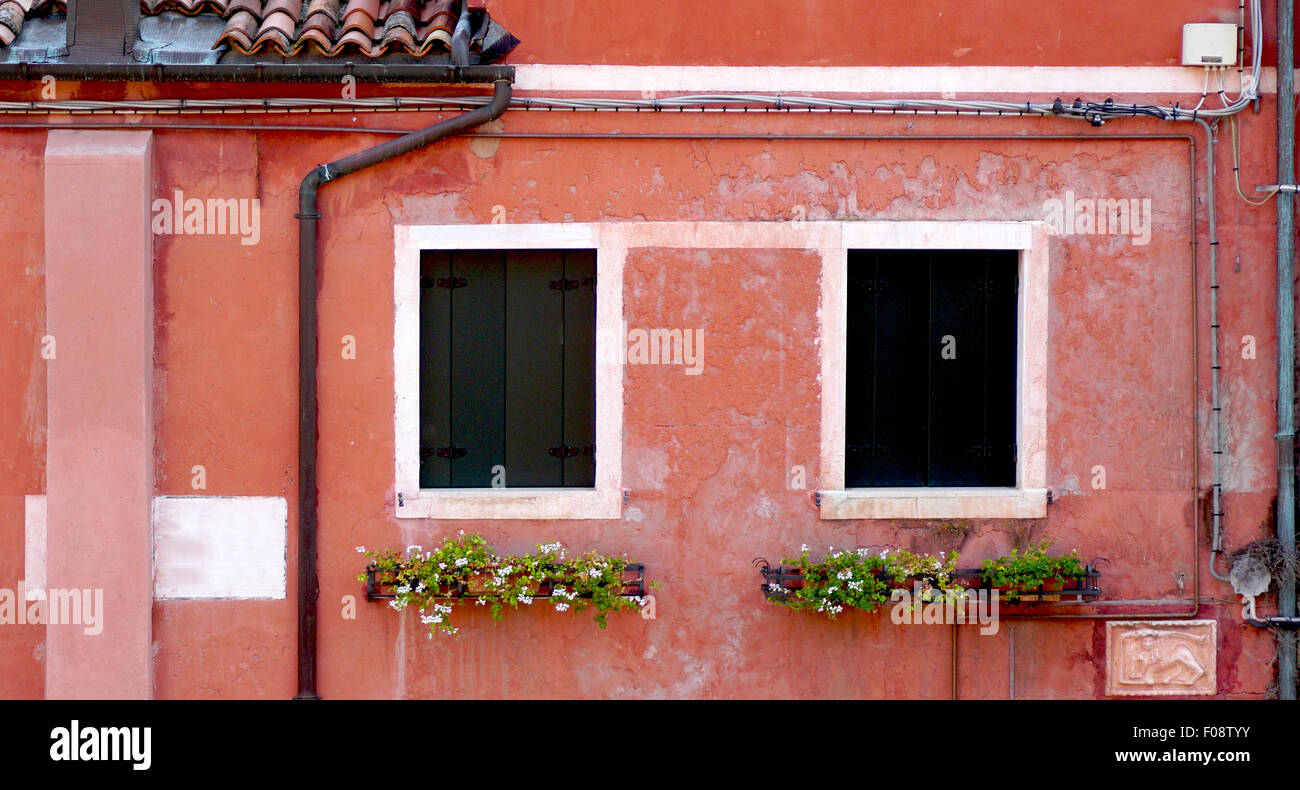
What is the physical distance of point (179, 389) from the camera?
626cm

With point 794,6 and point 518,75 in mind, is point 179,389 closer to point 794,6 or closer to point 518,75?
point 518,75

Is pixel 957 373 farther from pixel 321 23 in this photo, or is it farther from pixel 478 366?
pixel 321 23

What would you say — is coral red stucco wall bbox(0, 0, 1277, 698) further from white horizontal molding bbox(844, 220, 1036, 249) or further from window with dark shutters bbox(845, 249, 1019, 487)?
window with dark shutters bbox(845, 249, 1019, 487)

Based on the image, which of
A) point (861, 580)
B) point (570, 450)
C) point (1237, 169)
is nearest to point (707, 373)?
point (570, 450)

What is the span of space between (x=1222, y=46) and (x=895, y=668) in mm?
3952

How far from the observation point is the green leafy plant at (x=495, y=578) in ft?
19.9

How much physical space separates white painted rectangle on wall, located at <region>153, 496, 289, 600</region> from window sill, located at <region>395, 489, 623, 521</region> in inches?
29.2

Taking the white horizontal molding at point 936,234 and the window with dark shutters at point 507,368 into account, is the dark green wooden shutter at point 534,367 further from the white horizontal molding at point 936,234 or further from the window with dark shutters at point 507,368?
the white horizontal molding at point 936,234

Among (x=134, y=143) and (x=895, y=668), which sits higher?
(x=134, y=143)

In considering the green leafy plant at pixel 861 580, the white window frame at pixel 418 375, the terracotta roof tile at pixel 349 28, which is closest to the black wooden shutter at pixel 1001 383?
the green leafy plant at pixel 861 580

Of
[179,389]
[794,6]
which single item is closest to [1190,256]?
[794,6]

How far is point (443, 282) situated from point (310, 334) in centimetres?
79

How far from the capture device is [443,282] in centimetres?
640

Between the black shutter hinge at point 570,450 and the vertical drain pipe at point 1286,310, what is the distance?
3906 millimetres
